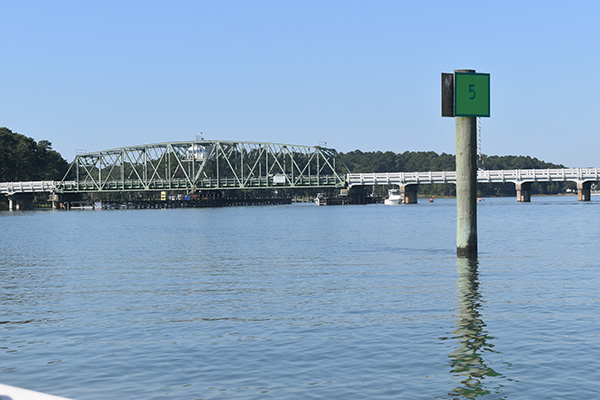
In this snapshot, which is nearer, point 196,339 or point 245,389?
point 245,389

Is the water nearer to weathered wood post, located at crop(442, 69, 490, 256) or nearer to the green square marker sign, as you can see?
weathered wood post, located at crop(442, 69, 490, 256)

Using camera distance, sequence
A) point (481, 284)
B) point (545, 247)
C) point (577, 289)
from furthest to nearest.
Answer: point (545, 247) → point (481, 284) → point (577, 289)

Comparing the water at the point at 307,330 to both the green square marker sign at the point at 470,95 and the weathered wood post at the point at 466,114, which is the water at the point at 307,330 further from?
the green square marker sign at the point at 470,95

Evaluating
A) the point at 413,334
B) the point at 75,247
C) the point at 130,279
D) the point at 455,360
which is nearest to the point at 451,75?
the point at 130,279

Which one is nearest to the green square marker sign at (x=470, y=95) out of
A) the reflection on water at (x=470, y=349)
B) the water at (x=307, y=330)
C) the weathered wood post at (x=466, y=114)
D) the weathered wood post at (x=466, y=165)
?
the weathered wood post at (x=466, y=114)

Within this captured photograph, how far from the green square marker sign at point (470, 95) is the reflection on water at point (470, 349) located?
390 inches

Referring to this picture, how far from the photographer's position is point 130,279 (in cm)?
3194

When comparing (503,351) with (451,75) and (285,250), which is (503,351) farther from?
(285,250)

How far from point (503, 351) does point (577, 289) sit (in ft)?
36.6

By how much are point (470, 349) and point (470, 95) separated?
1948 centimetres

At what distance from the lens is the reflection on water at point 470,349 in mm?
A: 13453

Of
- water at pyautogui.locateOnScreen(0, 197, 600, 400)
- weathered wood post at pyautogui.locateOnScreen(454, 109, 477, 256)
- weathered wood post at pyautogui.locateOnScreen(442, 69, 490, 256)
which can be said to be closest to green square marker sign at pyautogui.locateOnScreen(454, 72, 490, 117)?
weathered wood post at pyautogui.locateOnScreen(442, 69, 490, 256)

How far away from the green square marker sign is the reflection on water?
9.91m

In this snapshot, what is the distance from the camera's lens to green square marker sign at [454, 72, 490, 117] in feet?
111
